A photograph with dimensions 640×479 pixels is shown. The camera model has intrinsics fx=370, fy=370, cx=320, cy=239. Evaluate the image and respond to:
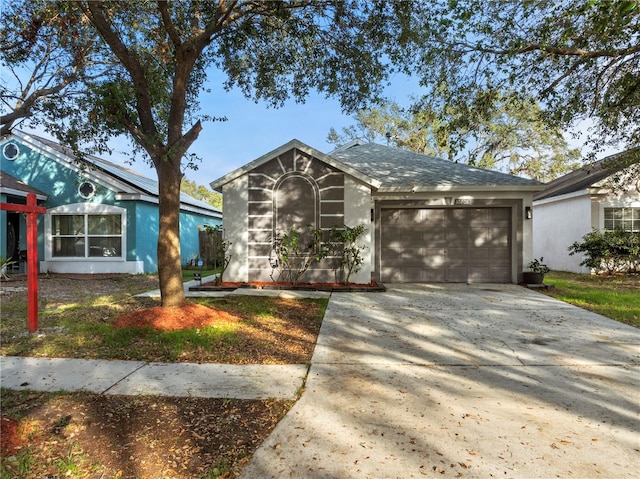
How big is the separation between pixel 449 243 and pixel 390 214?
1947 millimetres

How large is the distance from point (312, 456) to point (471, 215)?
987 cm

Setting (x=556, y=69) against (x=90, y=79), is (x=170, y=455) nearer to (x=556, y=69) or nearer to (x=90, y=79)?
(x=90, y=79)

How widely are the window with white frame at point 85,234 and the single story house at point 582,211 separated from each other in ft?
51.6

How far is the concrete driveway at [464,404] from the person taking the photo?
2441 mm

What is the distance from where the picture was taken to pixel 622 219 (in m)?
13.5

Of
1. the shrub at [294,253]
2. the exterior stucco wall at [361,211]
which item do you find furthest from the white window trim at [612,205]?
the shrub at [294,253]

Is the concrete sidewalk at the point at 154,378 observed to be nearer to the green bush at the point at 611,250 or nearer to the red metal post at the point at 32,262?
the red metal post at the point at 32,262

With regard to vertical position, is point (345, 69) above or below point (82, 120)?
above

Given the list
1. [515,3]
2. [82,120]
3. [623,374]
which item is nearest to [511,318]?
[623,374]

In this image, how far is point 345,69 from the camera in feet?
25.8

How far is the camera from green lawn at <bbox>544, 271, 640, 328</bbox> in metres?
7.05

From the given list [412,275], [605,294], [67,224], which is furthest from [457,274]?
[67,224]

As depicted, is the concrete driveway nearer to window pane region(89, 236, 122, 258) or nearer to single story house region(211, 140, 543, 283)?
single story house region(211, 140, 543, 283)

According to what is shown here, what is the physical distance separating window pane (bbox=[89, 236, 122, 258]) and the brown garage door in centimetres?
959
